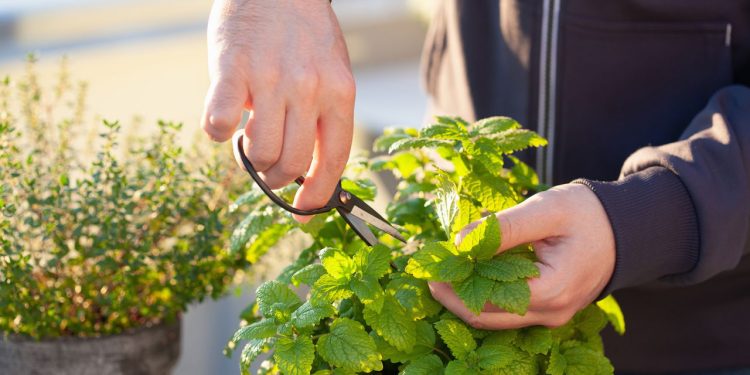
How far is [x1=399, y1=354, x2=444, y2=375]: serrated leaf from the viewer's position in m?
0.79

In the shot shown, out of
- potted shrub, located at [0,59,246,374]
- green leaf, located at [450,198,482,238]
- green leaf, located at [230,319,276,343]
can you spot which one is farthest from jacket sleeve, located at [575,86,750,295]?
potted shrub, located at [0,59,246,374]

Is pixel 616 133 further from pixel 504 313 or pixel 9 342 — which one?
pixel 9 342

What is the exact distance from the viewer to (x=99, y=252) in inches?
39.3

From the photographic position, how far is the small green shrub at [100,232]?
99 centimetres

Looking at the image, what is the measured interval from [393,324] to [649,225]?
0.29 m

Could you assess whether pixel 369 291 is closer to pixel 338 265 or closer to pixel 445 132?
pixel 338 265

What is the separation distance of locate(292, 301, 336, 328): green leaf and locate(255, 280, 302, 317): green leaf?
0.03 m

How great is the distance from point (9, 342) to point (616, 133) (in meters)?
0.79

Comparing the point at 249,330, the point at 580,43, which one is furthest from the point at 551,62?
the point at 249,330

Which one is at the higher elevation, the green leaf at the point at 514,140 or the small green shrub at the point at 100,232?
the green leaf at the point at 514,140

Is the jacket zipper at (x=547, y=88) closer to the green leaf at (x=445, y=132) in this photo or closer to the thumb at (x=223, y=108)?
the green leaf at (x=445, y=132)

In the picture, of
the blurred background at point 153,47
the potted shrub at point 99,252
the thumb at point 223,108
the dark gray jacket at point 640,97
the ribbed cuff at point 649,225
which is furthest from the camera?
the blurred background at point 153,47

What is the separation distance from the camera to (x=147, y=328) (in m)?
1.06

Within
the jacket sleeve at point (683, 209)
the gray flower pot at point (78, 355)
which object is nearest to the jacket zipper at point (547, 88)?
the jacket sleeve at point (683, 209)
